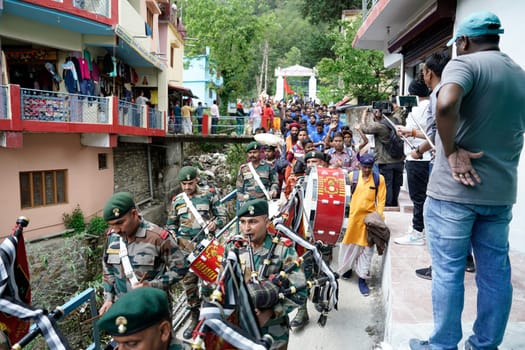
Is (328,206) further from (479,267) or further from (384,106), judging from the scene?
(479,267)

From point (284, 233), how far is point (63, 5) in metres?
11.1

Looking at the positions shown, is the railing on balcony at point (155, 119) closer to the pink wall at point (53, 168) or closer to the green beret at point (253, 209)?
the pink wall at point (53, 168)

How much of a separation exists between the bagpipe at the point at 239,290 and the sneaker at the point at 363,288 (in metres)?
0.92

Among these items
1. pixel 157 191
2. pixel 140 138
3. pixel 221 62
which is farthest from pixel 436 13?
pixel 221 62

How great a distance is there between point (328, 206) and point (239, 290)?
2.83 m

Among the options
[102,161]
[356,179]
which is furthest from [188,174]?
[102,161]

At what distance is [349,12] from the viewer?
27.6 meters

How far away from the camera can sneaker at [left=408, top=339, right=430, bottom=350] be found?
271 centimetres

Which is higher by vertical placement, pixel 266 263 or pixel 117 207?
pixel 117 207

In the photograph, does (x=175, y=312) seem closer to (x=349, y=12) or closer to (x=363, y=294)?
(x=363, y=294)

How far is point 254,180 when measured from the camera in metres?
7.28

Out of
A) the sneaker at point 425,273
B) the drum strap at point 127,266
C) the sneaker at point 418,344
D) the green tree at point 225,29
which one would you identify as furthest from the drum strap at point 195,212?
the green tree at point 225,29

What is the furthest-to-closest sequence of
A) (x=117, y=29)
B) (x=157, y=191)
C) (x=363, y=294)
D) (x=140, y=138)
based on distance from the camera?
(x=157, y=191) → (x=140, y=138) → (x=117, y=29) → (x=363, y=294)

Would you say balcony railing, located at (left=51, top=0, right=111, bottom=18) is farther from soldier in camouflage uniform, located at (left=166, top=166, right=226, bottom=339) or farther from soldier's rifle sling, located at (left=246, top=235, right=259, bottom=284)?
soldier's rifle sling, located at (left=246, top=235, right=259, bottom=284)
